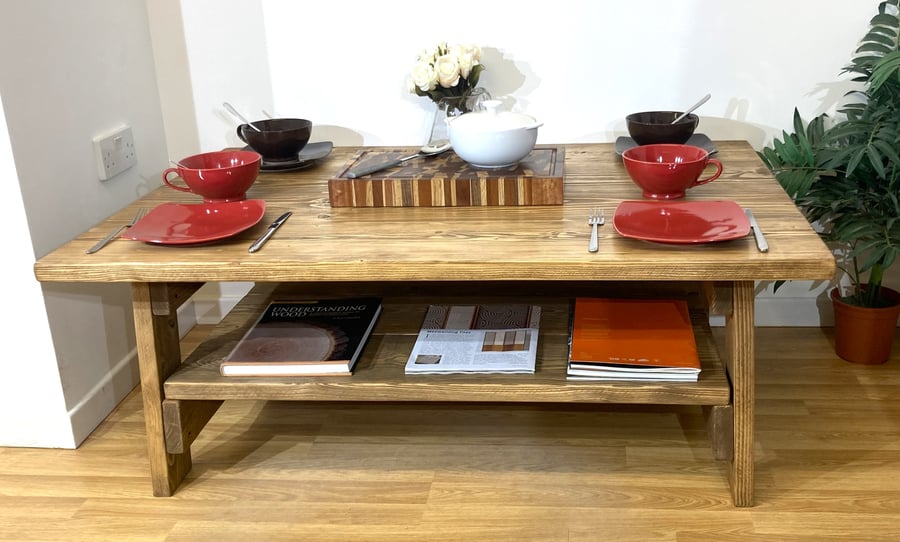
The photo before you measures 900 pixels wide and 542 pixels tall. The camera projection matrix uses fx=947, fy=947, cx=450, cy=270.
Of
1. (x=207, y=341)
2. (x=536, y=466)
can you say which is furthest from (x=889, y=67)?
(x=207, y=341)

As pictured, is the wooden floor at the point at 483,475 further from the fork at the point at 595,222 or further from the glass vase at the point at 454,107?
the glass vase at the point at 454,107

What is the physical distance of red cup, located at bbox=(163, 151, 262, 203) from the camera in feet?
5.95

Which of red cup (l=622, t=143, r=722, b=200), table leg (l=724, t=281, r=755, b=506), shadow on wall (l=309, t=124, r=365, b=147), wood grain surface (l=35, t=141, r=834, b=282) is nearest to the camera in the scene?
wood grain surface (l=35, t=141, r=834, b=282)

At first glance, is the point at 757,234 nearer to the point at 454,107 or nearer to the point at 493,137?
the point at 493,137

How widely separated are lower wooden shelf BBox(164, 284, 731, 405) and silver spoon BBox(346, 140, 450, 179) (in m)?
0.33

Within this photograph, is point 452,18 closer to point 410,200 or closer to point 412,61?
point 412,61

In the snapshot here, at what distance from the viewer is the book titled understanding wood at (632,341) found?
1687 millimetres

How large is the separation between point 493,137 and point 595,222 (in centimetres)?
29

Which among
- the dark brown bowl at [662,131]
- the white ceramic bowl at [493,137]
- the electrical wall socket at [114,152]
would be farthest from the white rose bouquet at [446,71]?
the electrical wall socket at [114,152]

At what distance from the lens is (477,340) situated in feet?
6.15

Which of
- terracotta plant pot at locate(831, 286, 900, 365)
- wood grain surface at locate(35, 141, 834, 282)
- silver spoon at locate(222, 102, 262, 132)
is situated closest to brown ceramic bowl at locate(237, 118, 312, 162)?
silver spoon at locate(222, 102, 262, 132)

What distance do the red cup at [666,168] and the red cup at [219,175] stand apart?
73 centimetres

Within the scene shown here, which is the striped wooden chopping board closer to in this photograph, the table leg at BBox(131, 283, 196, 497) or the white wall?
the table leg at BBox(131, 283, 196, 497)

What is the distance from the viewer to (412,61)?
2354 millimetres
